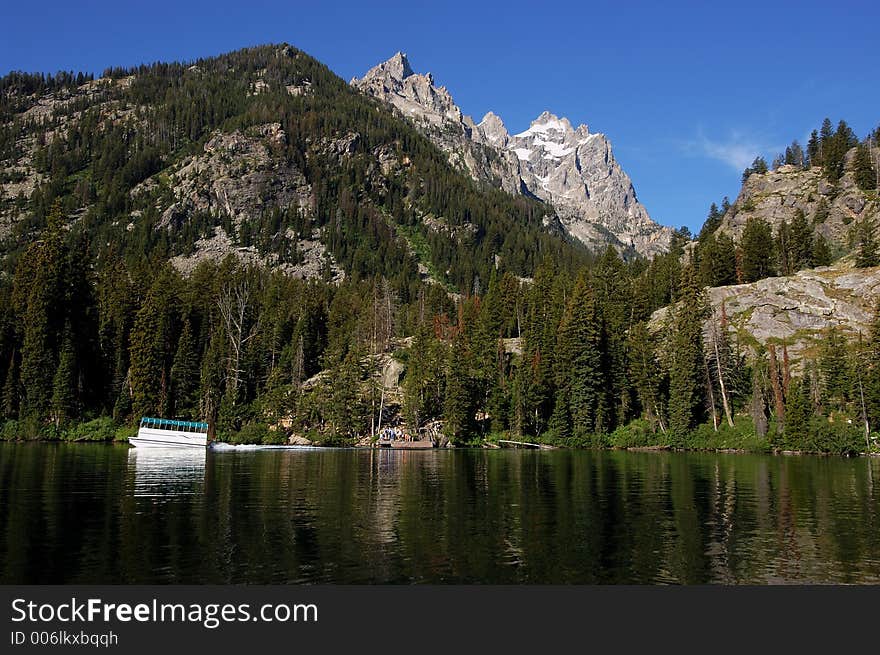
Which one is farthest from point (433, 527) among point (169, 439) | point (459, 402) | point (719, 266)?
point (719, 266)

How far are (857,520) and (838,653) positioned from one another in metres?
20.7

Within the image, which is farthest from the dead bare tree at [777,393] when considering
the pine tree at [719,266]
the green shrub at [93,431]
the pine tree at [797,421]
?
the green shrub at [93,431]

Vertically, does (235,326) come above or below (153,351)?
above

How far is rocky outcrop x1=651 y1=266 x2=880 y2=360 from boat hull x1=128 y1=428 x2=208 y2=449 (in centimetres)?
8383

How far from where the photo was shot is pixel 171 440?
92.4 metres

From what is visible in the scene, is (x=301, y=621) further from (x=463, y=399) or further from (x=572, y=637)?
(x=463, y=399)

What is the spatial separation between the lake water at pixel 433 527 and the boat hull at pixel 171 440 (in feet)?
114

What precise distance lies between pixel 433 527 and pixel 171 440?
238ft

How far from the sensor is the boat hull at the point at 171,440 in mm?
92250

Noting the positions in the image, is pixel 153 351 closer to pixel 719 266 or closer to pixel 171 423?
pixel 171 423

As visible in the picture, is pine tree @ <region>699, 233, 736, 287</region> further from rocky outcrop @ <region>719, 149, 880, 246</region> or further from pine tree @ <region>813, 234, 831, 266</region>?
rocky outcrop @ <region>719, 149, 880, 246</region>

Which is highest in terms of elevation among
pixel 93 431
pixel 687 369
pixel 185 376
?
pixel 687 369

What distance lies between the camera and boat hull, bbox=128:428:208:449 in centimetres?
9225

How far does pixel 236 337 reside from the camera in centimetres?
13788
